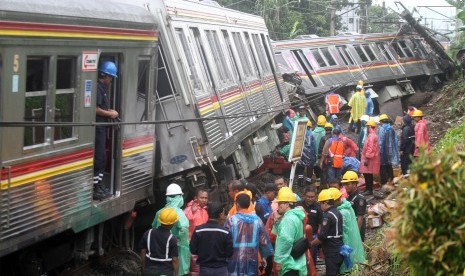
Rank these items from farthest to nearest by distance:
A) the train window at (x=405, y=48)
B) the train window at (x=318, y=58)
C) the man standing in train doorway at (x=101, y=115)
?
the train window at (x=405, y=48)
the train window at (x=318, y=58)
the man standing in train doorway at (x=101, y=115)

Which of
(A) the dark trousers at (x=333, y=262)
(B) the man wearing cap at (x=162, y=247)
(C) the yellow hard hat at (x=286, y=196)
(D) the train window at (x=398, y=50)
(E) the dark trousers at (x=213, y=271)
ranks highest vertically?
(D) the train window at (x=398, y=50)

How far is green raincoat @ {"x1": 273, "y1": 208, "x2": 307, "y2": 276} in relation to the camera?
23.9ft

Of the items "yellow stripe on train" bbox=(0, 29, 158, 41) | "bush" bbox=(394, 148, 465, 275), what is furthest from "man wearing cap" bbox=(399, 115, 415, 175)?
"bush" bbox=(394, 148, 465, 275)

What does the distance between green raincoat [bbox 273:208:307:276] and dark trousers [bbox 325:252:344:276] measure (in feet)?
1.88

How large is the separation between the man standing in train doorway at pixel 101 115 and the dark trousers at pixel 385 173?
7.45 meters

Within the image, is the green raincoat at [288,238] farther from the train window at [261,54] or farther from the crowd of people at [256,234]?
the train window at [261,54]

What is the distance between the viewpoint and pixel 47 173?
6980 millimetres

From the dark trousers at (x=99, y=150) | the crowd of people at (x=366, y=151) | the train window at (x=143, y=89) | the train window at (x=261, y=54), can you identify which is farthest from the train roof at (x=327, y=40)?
the dark trousers at (x=99, y=150)

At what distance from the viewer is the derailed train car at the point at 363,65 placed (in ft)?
77.0

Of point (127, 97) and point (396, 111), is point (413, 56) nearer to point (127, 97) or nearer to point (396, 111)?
point (396, 111)

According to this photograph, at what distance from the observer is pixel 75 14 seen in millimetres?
7293

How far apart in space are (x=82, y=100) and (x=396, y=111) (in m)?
18.2

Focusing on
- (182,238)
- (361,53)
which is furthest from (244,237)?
(361,53)

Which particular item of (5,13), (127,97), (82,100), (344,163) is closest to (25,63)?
(5,13)
